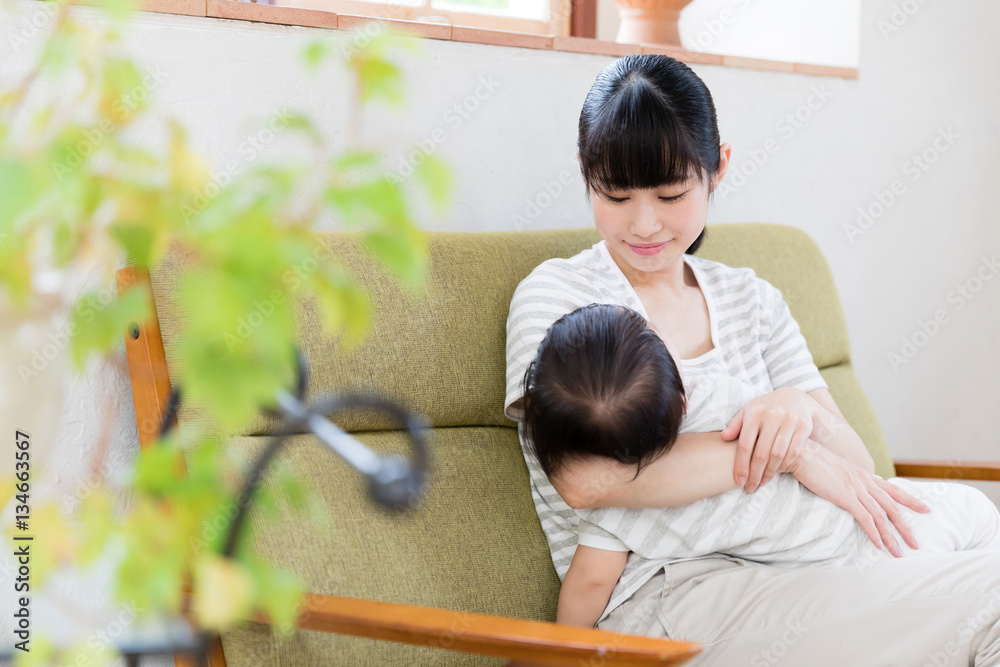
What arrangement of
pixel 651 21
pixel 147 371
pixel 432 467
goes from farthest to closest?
pixel 651 21, pixel 432 467, pixel 147 371

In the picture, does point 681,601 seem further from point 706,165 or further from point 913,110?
point 913,110

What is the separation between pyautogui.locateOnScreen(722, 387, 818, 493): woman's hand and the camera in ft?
3.95

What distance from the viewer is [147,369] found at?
121 cm

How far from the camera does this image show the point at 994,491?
263cm

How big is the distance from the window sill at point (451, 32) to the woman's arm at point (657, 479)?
2.66ft

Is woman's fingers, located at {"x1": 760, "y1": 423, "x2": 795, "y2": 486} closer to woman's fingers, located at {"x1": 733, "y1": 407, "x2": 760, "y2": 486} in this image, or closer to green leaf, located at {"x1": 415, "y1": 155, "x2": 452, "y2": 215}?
woman's fingers, located at {"x1": 733, "y1": 407, "x2": 760, "y2": 486}

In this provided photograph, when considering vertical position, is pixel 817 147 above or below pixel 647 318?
above

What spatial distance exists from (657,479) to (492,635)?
1.21 feet

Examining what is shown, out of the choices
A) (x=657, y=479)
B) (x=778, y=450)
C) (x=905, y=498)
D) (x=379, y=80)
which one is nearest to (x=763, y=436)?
(x=778, y=450)

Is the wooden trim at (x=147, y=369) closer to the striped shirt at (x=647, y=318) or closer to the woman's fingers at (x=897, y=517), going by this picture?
the striped shirt at (x=647, y=318)

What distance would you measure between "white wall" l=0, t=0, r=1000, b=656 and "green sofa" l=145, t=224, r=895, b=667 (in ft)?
0.78

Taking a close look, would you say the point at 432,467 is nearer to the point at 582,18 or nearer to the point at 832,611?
the point at 832,611

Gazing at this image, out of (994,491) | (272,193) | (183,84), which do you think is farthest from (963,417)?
(272,193)

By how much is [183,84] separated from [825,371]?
1.32 meters
